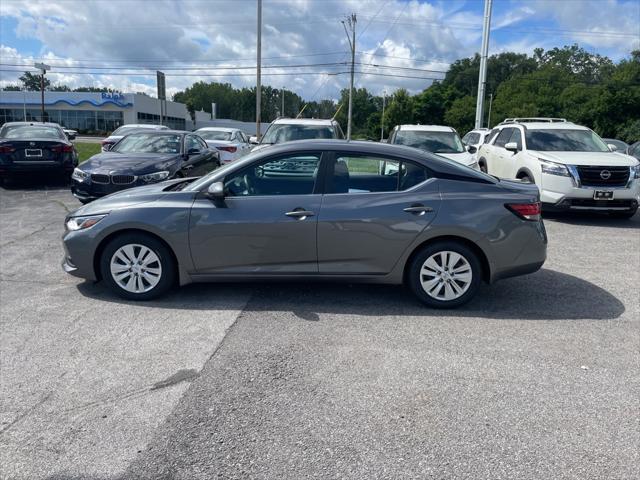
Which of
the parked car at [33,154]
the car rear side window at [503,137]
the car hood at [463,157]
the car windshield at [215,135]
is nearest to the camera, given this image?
the car hood at [463,157]

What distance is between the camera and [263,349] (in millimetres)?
4246

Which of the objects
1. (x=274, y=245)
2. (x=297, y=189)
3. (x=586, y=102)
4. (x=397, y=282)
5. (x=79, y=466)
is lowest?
(x=79, y=466)

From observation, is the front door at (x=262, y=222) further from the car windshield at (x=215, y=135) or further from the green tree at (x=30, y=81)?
the green tree at (x=30, y=81)

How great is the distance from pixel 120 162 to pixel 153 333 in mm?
6023

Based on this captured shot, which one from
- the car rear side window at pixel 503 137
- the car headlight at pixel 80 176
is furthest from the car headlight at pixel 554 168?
the car headlight at pixel 80 176

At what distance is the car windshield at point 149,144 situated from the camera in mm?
10891

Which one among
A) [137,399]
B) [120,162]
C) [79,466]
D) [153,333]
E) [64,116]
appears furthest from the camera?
[64,116]

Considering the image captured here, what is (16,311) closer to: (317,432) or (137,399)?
(137,399)

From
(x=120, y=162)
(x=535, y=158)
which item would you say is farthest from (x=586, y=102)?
(x=120, y=162)

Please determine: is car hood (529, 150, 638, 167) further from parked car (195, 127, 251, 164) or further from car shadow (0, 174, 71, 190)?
car shadow (0, 174, 71, 190)

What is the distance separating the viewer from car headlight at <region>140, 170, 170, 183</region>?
31.1 feet

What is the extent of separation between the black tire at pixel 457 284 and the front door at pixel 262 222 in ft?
3.14

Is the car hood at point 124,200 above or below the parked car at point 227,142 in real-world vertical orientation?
below

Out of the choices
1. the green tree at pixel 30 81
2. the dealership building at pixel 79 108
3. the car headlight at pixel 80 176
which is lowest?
the car headlight at pixel 80 176
